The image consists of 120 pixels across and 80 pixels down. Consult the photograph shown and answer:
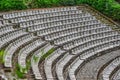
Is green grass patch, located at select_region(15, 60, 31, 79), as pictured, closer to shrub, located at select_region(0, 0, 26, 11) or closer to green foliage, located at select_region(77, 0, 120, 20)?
shrub, located at select_region(0, 0, 26, 11)

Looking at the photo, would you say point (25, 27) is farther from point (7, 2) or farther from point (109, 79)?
point (109, 79)

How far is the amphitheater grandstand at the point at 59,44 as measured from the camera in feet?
67.1

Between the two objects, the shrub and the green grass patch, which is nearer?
the green grass patch

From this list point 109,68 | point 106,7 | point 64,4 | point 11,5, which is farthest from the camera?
point 106,7

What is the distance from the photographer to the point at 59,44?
2558 cm

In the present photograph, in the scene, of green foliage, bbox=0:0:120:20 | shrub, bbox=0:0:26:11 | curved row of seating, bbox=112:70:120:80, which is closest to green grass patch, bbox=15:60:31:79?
curved row of seating, bbox=112:70:120:80

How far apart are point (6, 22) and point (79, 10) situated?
6.95m

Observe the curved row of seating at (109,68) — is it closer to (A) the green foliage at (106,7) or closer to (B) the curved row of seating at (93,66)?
(B) the curved row of seating at (93,66)

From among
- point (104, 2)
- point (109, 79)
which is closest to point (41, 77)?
point (109, 79)

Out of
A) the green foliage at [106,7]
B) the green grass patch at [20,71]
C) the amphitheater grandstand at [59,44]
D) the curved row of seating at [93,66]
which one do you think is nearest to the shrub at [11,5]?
the amphitheater grandstand at [59,44]

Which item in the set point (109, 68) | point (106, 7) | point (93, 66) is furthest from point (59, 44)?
point (106, 7)

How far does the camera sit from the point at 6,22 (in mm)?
25438

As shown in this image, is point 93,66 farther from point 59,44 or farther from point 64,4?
point 64,4

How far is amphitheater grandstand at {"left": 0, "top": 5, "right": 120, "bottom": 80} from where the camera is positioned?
67.1ft
